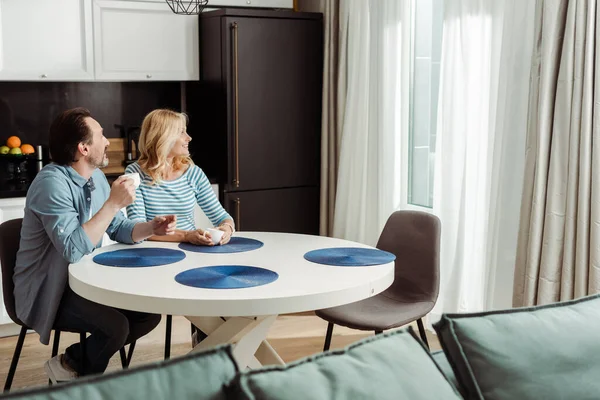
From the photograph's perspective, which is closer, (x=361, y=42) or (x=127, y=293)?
(x=127, y=293)

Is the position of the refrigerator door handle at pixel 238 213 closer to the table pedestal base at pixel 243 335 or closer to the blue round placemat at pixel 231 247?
the blue round placemat at pixel 231 247

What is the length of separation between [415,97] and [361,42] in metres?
0.48

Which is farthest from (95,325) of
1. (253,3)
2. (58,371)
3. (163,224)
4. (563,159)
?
(253,3)

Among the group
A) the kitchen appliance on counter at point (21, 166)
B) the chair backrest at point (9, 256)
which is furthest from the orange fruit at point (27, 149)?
the chair backrest at point (9, 256)

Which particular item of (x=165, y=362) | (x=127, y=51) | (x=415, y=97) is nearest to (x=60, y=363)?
(x=165, y=362)

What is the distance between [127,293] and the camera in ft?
8.18

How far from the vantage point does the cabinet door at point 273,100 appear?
4.68 metres

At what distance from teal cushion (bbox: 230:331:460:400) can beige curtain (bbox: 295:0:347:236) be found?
3285 mm

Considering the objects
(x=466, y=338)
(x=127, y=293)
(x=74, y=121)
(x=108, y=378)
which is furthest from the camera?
(x=74, y=121)

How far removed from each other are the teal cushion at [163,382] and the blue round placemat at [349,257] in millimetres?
1401

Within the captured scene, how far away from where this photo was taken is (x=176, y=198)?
352 cm

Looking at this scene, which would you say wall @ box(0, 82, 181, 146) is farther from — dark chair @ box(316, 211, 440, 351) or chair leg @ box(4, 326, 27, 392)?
dark chair @ box(316, 211, 440, 351)

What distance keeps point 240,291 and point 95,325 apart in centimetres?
75

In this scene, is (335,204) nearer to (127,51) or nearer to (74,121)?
(127,51)
